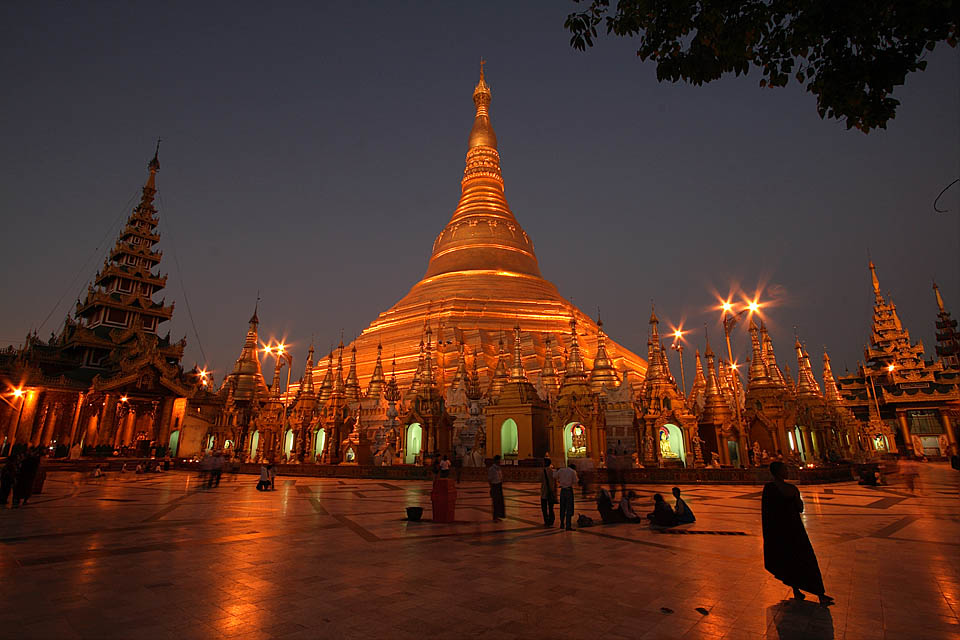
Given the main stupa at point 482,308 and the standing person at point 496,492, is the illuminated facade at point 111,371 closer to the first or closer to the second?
the main stupa at point 482,308

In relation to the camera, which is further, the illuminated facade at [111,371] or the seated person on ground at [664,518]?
the illuminated facade at [111,371]

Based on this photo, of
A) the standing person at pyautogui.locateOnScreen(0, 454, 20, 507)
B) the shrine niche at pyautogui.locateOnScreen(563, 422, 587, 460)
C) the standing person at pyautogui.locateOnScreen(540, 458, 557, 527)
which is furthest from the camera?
the shrine niche at pyautogui.locateOnScreen(563, 422, 587, 460)

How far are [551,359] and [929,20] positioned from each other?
89.5 feet

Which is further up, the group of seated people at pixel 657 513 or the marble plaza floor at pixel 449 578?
the group of seated people at pixel 657 513

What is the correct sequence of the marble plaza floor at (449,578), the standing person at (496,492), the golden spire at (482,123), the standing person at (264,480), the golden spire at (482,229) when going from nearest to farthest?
the marble plaza floor at (449,578) < the standing person at (496,492) < the standing person at (264,480) < the golden spire at (482,229) < the golden spire at (482,123)

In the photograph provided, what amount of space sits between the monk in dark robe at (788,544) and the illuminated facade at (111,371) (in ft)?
111

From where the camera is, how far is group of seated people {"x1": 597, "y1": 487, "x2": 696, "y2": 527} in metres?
9.02

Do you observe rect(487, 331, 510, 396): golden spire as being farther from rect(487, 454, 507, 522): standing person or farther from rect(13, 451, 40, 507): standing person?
rect(13, 451, 40, 507): standing person

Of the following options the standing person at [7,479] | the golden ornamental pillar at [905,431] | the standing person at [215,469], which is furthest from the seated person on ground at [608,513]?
the golden ornamental pillar at [905,431]

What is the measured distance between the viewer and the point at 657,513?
29.8ft

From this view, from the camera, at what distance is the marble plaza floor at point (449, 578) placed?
415 cm

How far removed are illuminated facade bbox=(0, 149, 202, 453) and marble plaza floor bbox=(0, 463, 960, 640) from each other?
1013 inches

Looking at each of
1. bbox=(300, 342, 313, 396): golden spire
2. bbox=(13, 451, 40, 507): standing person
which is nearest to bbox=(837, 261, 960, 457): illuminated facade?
bbox=(300, 342, 313, 396): golden spire

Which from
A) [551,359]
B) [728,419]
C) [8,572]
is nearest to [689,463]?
[728,419]
